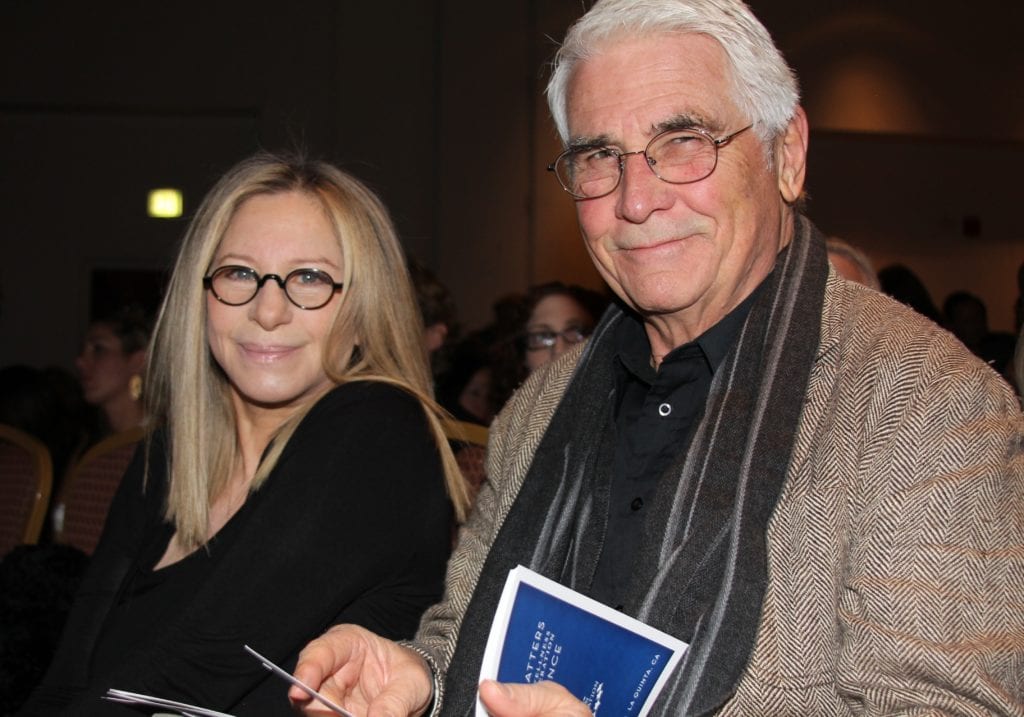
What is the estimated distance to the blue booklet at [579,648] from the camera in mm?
1272

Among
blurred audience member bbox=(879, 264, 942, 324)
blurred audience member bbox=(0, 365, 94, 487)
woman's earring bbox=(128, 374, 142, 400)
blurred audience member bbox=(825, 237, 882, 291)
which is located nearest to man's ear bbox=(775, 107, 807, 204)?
blurred audience member bbox=(825, 237, 882, 291)

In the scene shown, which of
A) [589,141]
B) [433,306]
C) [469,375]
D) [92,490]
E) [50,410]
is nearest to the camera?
[589,141]

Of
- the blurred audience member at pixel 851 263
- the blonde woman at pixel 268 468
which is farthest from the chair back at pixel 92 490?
the blurred audience member at pixel 851 263

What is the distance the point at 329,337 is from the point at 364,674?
2.79 feet

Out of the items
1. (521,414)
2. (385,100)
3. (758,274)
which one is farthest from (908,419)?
(385,100)

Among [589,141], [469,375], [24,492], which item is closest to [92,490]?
[24,492]

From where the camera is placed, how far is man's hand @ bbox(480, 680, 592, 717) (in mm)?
1162

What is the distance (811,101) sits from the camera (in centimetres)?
782

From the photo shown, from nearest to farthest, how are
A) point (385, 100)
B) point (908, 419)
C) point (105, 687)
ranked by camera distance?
1. point (908, 419)
2. point (105, 687)
3. point (385, 100)

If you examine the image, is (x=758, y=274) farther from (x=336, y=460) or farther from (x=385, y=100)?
(x=385, y=100)

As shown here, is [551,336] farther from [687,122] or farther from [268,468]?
[687,122]

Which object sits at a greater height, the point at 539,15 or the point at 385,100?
the point at 539,15

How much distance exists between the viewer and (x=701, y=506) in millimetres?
1476

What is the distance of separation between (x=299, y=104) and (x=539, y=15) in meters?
1.82
